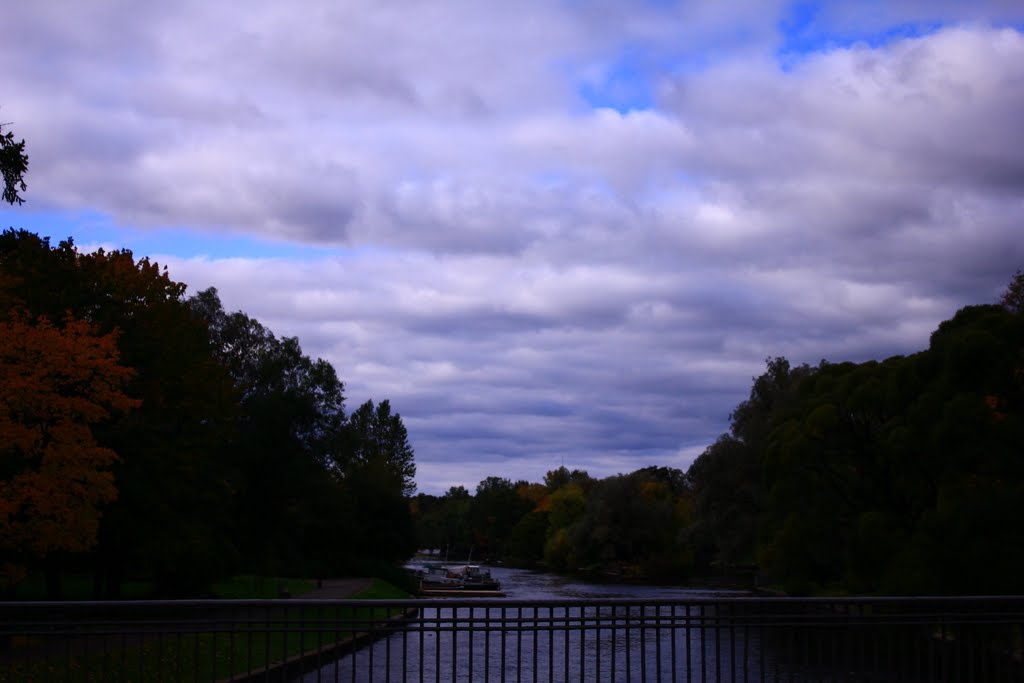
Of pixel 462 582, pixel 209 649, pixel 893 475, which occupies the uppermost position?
pixel 893 475

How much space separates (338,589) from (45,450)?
1068 inches

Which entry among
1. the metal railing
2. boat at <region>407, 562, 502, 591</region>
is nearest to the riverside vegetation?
the metal railing

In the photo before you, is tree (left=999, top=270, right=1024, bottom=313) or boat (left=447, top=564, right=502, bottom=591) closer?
tree (left=999, top=270, right=1024, bottom=313)

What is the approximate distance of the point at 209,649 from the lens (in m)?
21.4

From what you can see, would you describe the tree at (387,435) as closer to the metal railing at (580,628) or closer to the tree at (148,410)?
the tree at (148,410)

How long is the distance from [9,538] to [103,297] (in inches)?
436

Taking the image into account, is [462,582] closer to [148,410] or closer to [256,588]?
[256,588]

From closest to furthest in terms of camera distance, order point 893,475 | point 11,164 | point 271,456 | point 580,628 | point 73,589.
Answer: point 580,628
point 11,164
point 893,475
point 73,589
point 271,456

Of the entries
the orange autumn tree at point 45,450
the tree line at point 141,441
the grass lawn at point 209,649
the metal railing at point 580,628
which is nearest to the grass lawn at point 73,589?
the tree line at point 141,441

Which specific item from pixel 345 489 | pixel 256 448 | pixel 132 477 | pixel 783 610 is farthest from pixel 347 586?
pixel 783 610

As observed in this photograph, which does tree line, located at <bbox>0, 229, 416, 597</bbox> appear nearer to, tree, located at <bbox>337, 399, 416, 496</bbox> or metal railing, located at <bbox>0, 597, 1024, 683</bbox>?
metal railing, located at <bbox>0, 597, 1024, 683</bbox>

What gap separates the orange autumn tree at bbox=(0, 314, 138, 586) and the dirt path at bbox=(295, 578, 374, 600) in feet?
50.0

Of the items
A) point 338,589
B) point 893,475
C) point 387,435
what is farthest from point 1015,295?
point 387,435

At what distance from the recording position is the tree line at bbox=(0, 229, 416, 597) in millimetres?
22469
